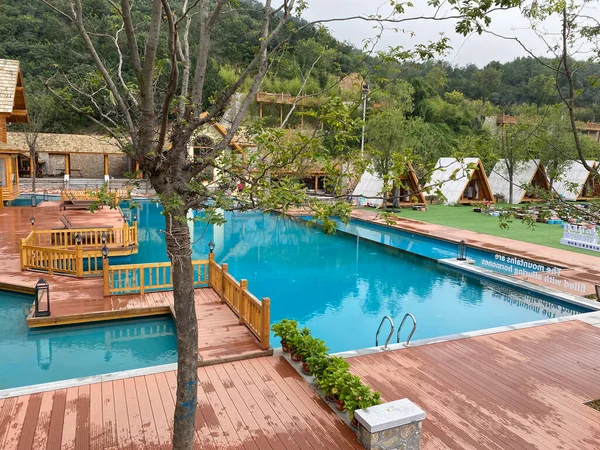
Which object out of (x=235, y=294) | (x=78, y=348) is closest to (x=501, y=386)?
(x=235, y=294)

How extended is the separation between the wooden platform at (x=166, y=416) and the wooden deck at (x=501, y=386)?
1.05 meters

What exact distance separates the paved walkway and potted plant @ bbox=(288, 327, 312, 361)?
3.00 meters

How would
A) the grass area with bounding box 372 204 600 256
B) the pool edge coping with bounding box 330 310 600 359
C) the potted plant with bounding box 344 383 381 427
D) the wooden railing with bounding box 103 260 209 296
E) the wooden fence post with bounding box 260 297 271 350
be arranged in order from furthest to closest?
the grass area with bounding box 372 204 600 256 < the wooden railing with bounding box 103 260 209 296 < the pool edge coping with bounding box 330 310 600 359 < the wooden fence post with bounding box 260 297 271 350 < the potted plant with bounding box 344 383 381 427

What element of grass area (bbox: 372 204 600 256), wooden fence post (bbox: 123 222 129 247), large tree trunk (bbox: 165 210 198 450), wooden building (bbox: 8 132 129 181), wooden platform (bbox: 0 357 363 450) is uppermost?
wooden building (bbox: 8 132 129 181)

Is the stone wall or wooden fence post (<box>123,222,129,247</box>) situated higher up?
wooden fence post (<box>123,222,129,247</box>)

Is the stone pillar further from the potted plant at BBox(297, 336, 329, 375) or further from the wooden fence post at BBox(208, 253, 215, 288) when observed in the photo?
the wooden fence post at BBox(208, 253, 215, 288)

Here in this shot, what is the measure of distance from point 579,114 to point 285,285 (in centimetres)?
5644

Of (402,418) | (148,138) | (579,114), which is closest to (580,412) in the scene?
(402,418)

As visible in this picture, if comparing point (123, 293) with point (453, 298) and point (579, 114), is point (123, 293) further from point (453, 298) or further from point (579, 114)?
point (579, 114)

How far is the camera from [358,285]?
1267 cm

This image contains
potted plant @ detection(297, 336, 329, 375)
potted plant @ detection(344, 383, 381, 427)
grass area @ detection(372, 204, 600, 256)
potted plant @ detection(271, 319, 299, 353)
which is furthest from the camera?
grass area @ detection(372, 204, 600, 256)

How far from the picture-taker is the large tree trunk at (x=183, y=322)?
9.68 feet

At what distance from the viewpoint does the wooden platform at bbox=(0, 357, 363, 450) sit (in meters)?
4.30

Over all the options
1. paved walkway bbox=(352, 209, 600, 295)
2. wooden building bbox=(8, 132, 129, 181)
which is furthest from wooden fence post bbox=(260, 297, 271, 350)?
wooden building bbox=(8, 132, 129, 181)
